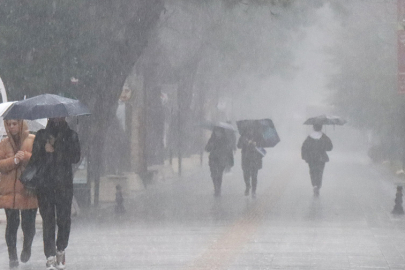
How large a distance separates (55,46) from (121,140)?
8.48 metres

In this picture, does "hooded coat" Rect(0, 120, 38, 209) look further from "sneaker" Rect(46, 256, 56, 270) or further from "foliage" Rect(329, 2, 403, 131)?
"foliage" Rect(329, 2, 403, 131)

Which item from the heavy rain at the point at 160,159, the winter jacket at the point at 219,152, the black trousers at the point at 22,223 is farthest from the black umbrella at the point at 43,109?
the winter jacket at the point at 219,152

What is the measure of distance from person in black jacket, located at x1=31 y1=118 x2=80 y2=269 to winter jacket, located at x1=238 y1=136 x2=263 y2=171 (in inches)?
462

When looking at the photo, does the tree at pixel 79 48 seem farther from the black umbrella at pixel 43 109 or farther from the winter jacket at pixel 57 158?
the winter jacket at pixel 57 158

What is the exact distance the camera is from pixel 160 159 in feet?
102

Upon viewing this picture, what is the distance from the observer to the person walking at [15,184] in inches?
379

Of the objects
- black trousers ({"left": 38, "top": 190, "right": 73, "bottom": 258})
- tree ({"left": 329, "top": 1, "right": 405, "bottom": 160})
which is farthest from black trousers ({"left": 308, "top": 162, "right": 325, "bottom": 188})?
black trousers ({"left": 38, "top": 190, "right": 73, "bottom": 258})

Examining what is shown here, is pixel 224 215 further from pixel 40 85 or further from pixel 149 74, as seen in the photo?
pixel 149 74

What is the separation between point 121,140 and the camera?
82.8 feet

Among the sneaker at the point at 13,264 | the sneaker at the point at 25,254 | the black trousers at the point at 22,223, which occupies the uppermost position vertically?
the black trousers at the point at 22,223

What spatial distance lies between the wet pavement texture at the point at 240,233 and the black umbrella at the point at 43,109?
5.59 feet

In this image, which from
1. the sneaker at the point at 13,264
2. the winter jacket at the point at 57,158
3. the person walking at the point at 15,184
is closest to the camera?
the winter jacket at the point at 57,158

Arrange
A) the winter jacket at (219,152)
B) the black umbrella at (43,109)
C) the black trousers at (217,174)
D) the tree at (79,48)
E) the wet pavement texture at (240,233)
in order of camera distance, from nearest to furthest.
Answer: the black umbrella at (43,109) → the wet pavement texture at (240,233) → the tree at (79,48) → the winter jacket at (219,152) → the black trousers at (217,174)

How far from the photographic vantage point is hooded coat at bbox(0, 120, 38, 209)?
9.63 m
